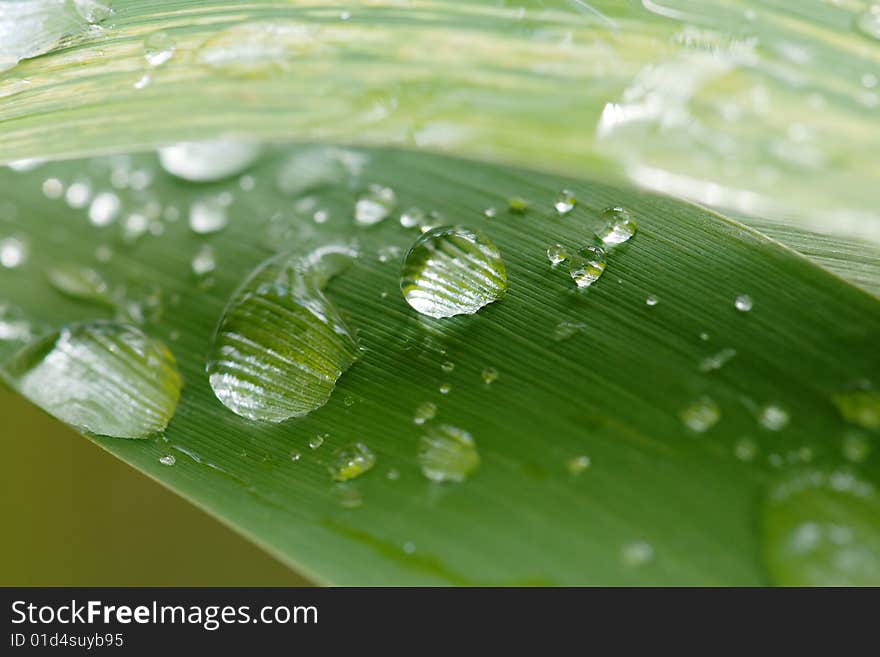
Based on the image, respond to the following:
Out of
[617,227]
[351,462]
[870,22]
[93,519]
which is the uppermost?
[870,22]

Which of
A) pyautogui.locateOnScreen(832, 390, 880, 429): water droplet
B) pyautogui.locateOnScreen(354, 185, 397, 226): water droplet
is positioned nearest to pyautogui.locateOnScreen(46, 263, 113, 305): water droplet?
pyautogui.locateOnScreen(354, 185, 397, 226): water droplet

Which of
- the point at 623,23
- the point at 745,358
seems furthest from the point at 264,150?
the point at 745,358

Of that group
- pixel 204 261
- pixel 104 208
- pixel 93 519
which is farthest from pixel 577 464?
pixel 93 519

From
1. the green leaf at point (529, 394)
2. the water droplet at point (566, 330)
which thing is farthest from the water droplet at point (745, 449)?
the water droplet at point (566, 330)

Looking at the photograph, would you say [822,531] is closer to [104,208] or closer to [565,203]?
[565,203]

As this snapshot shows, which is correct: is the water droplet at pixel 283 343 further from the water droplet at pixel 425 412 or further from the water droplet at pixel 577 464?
the water droplet at pixel 577 464

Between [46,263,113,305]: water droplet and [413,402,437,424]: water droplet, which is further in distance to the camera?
[46,263,113,305]: water droplet

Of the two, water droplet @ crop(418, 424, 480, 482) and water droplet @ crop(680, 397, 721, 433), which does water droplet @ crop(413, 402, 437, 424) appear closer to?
water droplet @ crop(418, 424, 480, 482)
